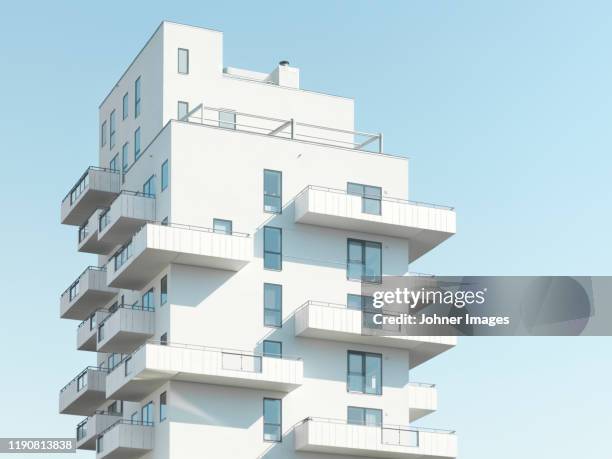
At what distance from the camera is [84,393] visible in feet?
251

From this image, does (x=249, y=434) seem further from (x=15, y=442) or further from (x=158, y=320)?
(x=15, y=442)

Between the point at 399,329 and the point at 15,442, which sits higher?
the point at 399,329

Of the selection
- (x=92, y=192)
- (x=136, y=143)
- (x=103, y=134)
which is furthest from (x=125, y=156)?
(x=103, y=134)

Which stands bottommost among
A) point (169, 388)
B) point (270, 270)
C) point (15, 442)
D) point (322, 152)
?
point (15, 442)

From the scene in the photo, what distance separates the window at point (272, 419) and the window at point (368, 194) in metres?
10.4

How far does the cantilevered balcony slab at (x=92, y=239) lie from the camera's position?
248ft

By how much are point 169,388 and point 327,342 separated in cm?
857

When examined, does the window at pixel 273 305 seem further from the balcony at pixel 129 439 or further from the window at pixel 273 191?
the balcony at pixel 129 439

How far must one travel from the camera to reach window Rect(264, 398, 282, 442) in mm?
68250

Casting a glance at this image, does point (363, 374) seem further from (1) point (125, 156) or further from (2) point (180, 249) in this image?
(1) point (125, 156)

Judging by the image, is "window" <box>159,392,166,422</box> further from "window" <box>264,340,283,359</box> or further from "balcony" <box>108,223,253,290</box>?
"balcony" <box>108,223,253,290</box>

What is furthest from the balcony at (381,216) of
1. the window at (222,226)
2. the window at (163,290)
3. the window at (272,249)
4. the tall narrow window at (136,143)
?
the tall narrow window at (136,143)

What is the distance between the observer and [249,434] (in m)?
67.7

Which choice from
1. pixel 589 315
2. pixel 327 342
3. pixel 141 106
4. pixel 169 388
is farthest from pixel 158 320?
pixel 589 315
